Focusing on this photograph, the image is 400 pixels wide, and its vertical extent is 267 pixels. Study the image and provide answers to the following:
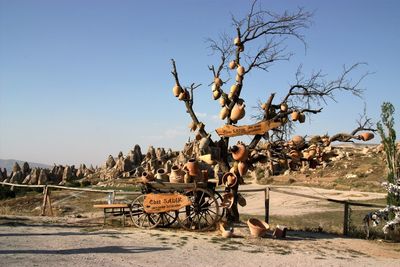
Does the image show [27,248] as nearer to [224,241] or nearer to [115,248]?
[115,248]

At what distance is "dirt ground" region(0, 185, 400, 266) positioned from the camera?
23.1 ft

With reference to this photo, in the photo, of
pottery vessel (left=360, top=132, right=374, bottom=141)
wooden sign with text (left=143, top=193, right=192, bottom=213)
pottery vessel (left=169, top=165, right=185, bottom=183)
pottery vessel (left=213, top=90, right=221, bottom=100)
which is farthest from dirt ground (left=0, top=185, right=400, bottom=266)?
pottery vessel (left=213, top=90, right=221, bottom=100)

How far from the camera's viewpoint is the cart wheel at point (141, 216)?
34.9 ft

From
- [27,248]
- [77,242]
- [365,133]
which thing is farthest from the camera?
[365,133]

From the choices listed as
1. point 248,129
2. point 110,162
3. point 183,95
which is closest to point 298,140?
point 248,129

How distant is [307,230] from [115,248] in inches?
223

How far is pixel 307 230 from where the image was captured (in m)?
11.5

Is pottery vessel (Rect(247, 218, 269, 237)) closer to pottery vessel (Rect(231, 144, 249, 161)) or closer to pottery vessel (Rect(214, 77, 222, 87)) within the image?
pottery vessel (Rect(231, 144, 249, 161))

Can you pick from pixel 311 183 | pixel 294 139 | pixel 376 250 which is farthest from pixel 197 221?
pixel 311 183

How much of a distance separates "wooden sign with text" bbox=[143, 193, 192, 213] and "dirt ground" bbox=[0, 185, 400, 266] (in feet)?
1.73

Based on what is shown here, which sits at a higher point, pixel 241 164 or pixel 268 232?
pixel 241 164

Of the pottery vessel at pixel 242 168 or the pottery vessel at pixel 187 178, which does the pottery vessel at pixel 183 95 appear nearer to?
the pottery vessel at pixel 187 178

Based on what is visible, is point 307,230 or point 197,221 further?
point 307,230

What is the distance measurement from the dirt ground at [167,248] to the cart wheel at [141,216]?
0.41m
